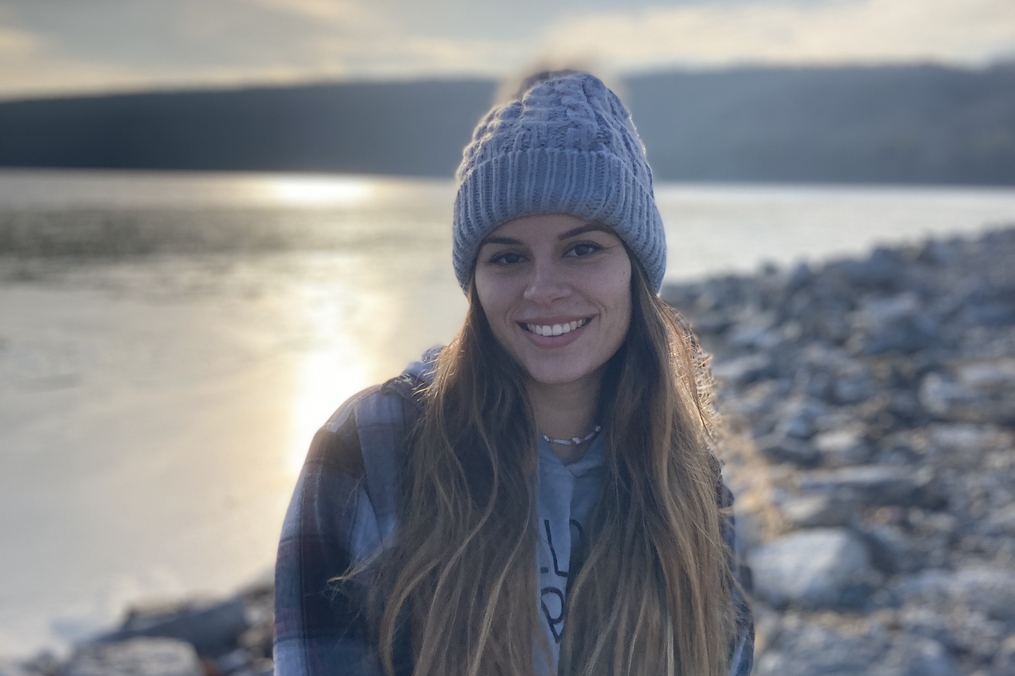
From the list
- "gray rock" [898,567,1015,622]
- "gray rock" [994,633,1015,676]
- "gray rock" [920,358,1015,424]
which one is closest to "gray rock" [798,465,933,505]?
"gray rock" [898,567,1015,622]

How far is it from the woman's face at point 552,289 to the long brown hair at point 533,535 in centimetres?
8

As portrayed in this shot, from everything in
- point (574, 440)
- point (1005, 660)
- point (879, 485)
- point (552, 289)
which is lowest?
point (1005, 660)

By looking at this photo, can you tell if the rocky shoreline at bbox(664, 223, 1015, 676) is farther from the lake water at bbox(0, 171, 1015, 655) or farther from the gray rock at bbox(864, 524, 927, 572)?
the lake water at bbox(0, 171, 1015, 655)

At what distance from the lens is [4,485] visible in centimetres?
606

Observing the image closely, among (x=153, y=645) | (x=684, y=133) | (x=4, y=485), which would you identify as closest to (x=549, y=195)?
(x=153, y=645)

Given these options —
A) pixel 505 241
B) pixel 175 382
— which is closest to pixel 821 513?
pixel 505 241

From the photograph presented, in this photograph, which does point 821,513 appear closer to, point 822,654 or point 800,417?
point 822,654

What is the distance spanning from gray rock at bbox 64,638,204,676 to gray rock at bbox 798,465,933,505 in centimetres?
328

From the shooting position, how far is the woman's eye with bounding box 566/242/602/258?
1.74m

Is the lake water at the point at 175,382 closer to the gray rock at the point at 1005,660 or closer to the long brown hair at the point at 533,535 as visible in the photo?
the long brown hair at the point at 533,535

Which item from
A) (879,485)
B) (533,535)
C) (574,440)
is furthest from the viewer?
(879,485)

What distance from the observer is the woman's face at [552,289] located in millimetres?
1697

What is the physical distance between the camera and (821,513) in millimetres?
4070

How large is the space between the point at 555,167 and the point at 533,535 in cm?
74
